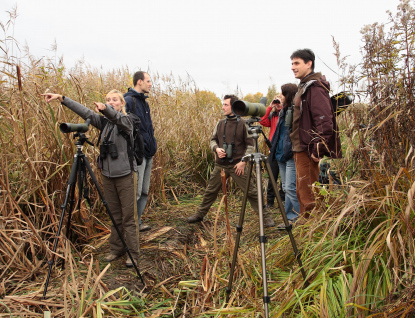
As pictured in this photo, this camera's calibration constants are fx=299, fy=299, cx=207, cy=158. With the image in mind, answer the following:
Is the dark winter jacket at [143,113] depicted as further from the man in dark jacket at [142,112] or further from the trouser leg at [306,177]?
the trouser leg at [306,177]

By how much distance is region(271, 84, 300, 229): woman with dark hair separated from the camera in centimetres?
402

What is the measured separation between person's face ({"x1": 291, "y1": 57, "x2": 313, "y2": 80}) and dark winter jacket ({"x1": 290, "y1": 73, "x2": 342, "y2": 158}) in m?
0.09

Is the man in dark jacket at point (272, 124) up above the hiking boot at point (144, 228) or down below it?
above

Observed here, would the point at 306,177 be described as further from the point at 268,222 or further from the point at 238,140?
the point at 238,140

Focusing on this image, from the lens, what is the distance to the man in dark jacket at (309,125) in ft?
10.1

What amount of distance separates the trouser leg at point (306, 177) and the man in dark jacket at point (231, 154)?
99cm

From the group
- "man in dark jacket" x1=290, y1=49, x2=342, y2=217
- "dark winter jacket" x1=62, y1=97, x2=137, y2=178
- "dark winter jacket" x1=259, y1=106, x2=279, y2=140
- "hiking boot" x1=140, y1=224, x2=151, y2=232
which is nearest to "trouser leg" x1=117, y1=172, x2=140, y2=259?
"dark winter jacket" x1=62, y1=97, x2=137, y2=178

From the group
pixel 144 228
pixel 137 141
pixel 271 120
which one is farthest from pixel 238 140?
pixel 144 228

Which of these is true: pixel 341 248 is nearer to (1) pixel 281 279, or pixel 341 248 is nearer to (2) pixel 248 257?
(1) pixel 281 279

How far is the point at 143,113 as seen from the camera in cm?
399

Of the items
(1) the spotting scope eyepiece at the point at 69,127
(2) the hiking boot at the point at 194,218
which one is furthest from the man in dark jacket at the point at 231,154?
(1) the spotting scope eyepiece at the point at 69,127

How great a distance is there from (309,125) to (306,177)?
583 millimetres

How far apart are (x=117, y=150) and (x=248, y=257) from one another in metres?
1.76

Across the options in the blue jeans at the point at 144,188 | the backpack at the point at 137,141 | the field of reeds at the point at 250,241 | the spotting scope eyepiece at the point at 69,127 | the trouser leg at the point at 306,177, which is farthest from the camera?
the blue jeans at the point at 144,188
